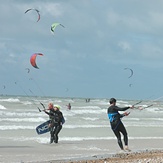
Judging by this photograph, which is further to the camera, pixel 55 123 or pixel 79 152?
pixel 55 123

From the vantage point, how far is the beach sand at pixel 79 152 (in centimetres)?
974

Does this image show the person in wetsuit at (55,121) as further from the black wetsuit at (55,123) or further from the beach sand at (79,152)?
the beach sand at (79,152)

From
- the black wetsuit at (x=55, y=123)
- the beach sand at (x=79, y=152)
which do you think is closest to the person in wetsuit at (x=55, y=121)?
the black wetsuit at (x=55, y=123)

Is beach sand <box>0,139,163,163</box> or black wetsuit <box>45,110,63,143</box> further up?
black wetsuit <box>45,110,63,143</box>

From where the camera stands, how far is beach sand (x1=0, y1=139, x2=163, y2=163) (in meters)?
9.74

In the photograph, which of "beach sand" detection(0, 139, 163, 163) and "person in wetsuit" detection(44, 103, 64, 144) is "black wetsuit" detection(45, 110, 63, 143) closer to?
"person in wetsuit" detection(44, 103, 64, 144)

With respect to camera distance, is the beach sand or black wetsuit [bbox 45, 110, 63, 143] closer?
the beach sand

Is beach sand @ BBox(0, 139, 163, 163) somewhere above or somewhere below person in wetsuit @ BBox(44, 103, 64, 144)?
below

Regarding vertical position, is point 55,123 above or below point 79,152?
above

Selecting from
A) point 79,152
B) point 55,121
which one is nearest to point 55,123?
point 55,121

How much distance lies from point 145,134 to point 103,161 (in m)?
9.37

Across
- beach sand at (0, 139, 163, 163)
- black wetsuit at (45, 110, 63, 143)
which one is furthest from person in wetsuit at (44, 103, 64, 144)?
beach sand at (0, 139, 163, 163)

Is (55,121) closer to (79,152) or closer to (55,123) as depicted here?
(55,123)

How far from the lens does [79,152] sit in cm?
1199
